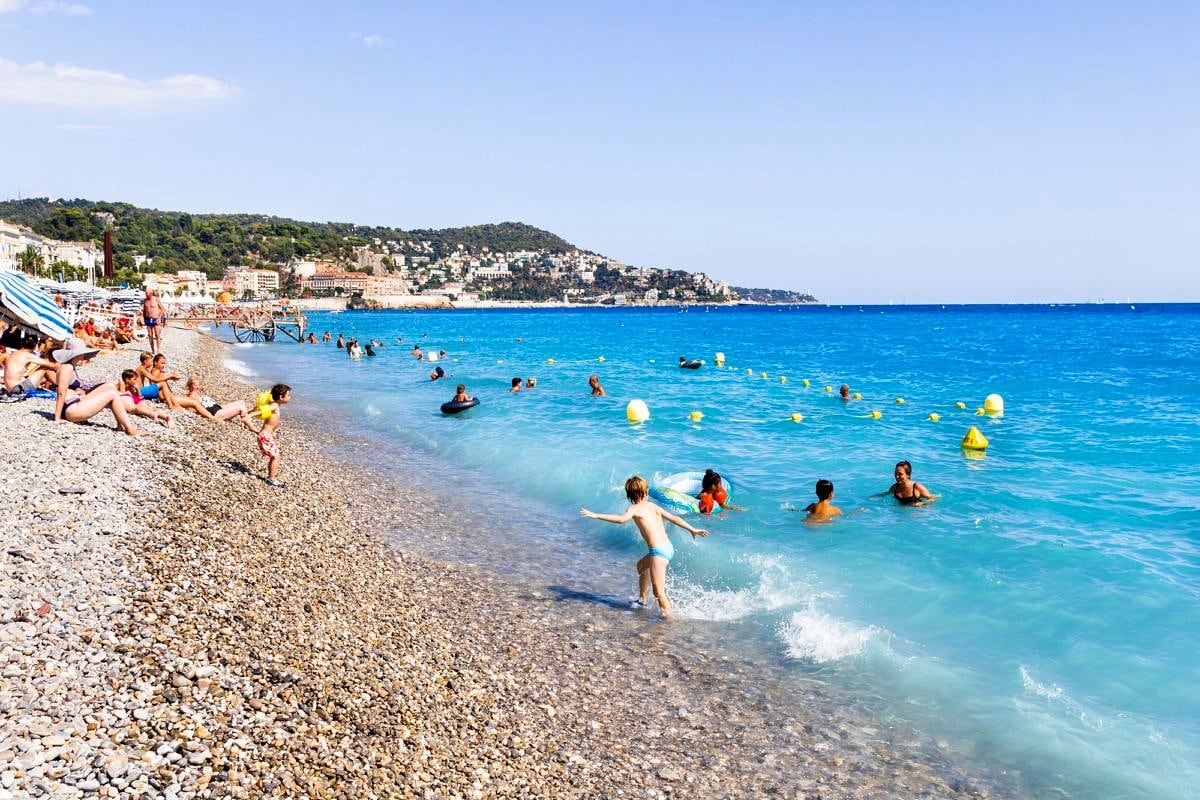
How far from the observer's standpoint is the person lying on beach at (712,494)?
1291 centimetres

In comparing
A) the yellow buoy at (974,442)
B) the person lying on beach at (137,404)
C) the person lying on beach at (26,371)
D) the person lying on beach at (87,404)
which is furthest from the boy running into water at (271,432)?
the yellow buoy at (974,442)

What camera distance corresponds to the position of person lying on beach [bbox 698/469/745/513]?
12.9m

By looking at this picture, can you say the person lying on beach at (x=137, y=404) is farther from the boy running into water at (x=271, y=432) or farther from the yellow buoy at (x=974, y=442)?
the yellow buoy at (x=974, y=442)

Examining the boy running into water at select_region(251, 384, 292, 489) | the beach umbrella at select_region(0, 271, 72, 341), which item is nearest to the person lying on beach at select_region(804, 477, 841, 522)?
the boy running into water at select_region(251, 384, 292, 489)

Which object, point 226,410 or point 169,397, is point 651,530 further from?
point 169,397

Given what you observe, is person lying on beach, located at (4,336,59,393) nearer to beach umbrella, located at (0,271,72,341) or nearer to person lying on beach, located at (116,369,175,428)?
beach umbrella, located at (0,271,72,341)

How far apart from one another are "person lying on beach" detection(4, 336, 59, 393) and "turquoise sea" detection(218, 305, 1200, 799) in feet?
19.4

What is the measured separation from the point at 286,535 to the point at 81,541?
8.96 feet

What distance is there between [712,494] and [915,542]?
3259 mm

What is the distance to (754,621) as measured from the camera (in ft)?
29.3

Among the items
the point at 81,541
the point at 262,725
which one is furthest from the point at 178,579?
the point at 262,725

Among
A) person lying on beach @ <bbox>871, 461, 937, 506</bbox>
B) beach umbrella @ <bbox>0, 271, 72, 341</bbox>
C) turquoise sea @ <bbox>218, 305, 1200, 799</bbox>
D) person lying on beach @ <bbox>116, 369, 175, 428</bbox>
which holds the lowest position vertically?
turquoise sea @ <bbox>218, 305, 1200, 799</bbox>

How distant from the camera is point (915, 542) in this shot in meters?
11.5

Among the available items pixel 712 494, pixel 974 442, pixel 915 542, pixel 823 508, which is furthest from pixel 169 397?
pixel 974 442
